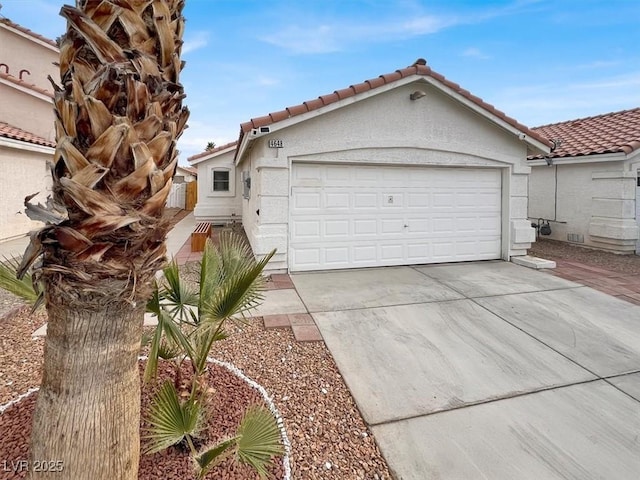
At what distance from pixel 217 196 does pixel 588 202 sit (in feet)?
50.0

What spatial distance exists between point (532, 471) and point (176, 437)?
2552 mm

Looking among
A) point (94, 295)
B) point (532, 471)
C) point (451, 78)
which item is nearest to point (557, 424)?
point (532, 471)

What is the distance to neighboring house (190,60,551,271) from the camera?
7672 mm

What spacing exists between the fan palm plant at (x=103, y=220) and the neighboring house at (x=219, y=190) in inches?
618

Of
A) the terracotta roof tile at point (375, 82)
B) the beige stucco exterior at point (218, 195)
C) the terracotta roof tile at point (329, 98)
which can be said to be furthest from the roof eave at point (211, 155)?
the terracotta roof tile at point (375, 82)

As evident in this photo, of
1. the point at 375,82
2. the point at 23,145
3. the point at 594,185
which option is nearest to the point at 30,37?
the point at 23,145

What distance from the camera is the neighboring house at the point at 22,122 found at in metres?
10.9

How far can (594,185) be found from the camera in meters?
11.2

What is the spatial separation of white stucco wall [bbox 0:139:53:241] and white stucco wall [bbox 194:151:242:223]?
6169mm

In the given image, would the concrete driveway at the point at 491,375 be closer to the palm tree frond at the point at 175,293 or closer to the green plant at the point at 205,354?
the green plant at the point at 205,354

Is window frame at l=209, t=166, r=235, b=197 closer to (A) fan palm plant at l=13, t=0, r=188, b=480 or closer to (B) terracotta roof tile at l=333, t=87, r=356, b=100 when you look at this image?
(B) terracotta roof tile at l=333, t=87, r=356, b=100

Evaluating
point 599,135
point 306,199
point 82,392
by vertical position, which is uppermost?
point 599,135

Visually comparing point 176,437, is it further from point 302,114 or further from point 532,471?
point 302,114

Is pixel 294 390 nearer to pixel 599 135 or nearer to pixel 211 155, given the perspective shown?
pixel 599 135
